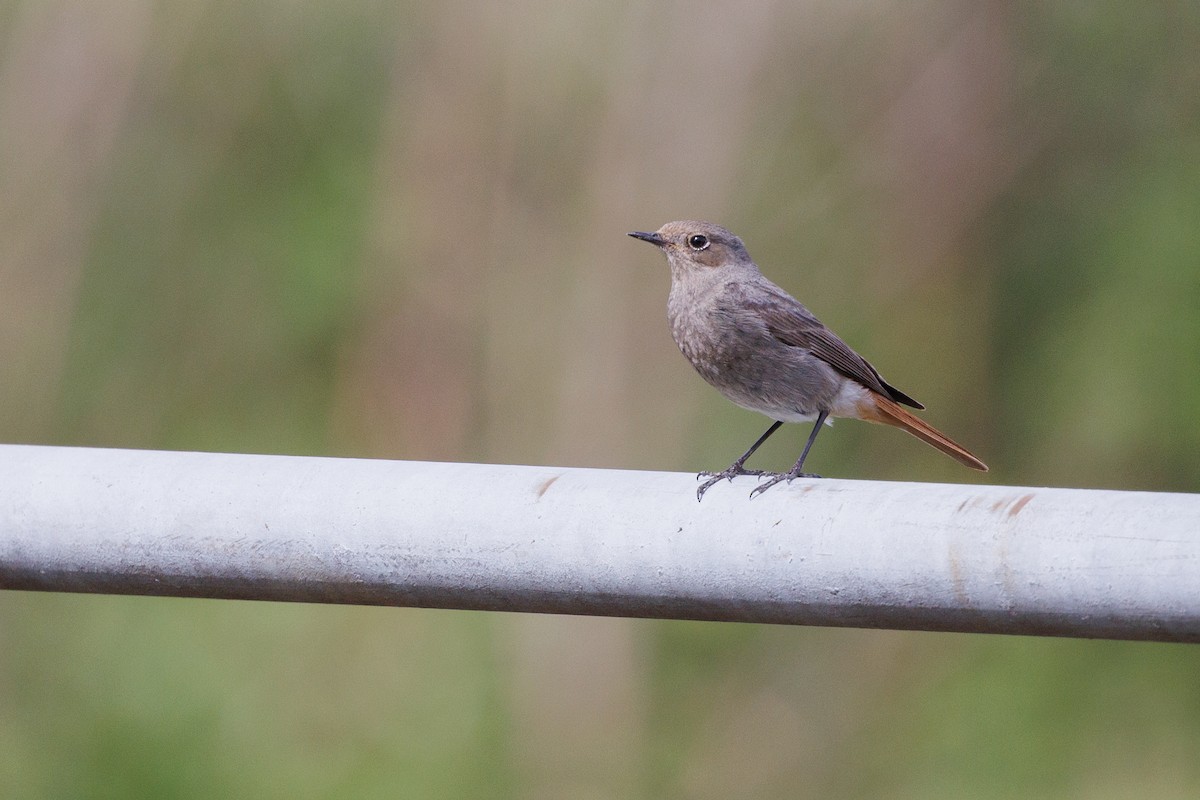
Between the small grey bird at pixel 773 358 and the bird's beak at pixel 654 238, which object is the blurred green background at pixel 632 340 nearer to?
the bird's beak at pixel 654 238

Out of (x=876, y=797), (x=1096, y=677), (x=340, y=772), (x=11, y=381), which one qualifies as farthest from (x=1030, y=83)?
(x=11, y=381)

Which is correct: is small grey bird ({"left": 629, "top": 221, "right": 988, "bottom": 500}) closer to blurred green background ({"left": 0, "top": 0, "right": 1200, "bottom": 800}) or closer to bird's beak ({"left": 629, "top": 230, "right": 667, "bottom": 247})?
bird's beak ({"left": 629, "top": 230, "right": 667, "bottom": 247})

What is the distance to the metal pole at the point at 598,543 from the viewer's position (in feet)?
4.31

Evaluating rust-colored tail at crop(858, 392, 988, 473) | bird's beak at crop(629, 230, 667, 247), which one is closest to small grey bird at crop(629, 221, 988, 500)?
rust-colored tail at crop(858, 392, 988, 473)

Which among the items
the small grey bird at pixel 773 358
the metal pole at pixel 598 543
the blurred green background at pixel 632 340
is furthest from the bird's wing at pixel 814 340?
the metal pole at pixel 598 543

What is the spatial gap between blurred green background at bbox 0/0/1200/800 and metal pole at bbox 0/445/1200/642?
451 cm

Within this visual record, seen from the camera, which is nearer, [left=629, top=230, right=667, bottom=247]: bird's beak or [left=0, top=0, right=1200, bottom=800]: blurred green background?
[left=629, top=230, right=667, bottom=247]: bird's beak

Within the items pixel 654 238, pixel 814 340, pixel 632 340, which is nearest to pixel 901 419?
pixel 814 340

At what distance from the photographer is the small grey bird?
13.1 ft

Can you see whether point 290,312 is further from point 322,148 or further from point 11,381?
point 11,381

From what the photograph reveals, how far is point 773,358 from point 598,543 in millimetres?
2550

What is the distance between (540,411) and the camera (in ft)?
21.5

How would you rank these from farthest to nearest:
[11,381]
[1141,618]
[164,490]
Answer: [11,381], [164,490], [1141,618]

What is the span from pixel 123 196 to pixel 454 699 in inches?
150
